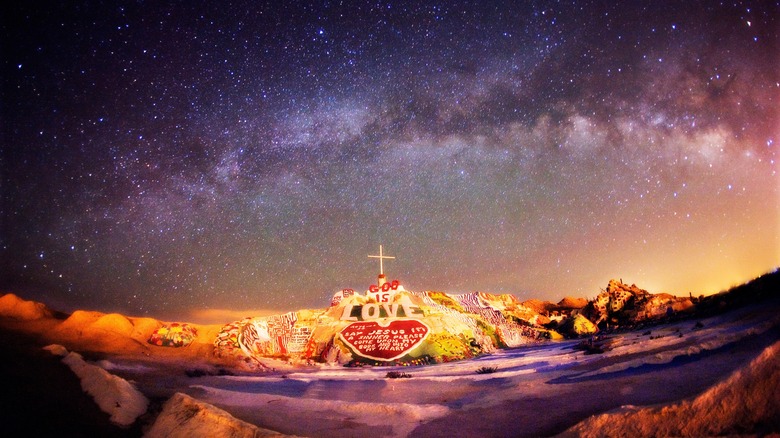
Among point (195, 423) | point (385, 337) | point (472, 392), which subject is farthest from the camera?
point (385, 337)

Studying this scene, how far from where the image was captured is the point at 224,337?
29.7 m

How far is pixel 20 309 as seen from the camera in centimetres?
2833

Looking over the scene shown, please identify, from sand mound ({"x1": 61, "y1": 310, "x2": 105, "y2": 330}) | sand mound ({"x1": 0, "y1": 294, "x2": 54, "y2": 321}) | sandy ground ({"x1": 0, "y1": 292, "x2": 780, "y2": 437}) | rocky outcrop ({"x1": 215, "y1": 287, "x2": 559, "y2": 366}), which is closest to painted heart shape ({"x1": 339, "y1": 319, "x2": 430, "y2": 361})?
rocky outcrop ({"x1": 215, "y1": 287, "x2": 559, "y2": 366})

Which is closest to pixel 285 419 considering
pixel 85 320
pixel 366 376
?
pixel 366 376

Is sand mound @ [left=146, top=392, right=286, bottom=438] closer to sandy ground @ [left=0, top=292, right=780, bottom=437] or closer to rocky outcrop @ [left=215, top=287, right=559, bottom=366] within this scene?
sandy ground @ [left=0, top=292, right=780, bottom=437]

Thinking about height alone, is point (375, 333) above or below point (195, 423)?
above

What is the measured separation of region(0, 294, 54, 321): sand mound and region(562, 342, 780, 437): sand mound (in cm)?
3657

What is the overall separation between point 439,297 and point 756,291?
1881cm

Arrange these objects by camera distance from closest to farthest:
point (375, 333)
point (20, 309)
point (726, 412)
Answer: point (726, 412), point (375, 333), point (20, 309)

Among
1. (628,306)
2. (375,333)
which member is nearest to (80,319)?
(375,333)

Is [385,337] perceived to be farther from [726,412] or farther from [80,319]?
[80,319]

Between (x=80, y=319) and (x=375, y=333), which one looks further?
(x=80, y=319)

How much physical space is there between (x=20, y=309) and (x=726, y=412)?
3879cm

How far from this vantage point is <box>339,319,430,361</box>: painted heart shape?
23.8 metres
